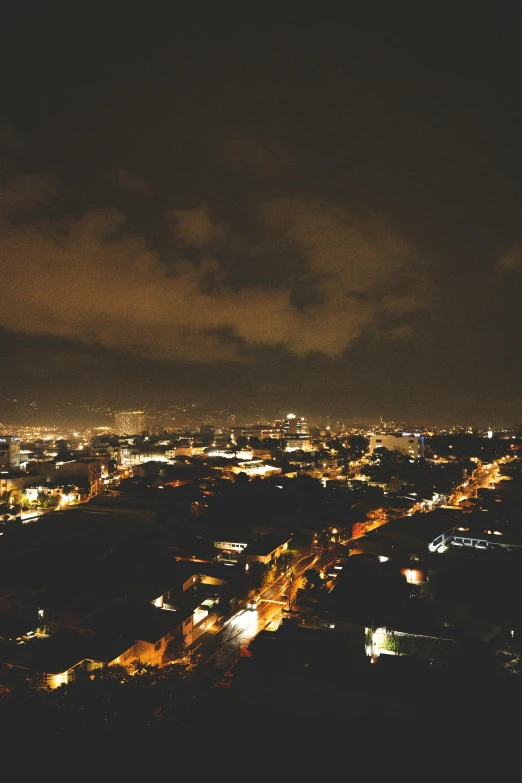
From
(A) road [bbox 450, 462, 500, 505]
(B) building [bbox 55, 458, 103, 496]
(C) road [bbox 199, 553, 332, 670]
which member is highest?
(B) building [bbox 55, 458, 103, 496]

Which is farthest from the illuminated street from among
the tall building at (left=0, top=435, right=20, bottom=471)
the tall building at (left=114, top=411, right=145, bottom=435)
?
the tall building at (left=114, top=411, right=145, bottom=435)

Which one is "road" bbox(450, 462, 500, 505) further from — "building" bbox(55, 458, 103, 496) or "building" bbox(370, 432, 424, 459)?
"building" bbox(55, 458, 103, 496)

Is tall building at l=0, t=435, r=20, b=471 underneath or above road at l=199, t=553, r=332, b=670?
above

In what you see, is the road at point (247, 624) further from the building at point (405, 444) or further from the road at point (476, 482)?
the building at point (405, 444)

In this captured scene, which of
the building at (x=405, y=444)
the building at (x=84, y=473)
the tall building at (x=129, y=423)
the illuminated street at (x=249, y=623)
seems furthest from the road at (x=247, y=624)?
the tall building at (x=129, y=423)

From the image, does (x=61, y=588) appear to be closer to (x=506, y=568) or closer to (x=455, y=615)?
(x=455, y=615)

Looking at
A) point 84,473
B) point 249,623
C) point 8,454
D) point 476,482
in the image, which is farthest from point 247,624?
point 8,454

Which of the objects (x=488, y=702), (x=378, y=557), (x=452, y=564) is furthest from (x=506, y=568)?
(x=488, y=702)
